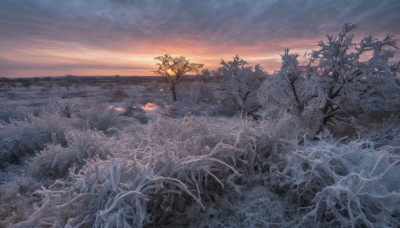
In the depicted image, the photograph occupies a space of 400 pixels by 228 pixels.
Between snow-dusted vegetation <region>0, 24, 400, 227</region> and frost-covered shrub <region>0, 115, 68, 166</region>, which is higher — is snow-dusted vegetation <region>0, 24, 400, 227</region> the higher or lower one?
the higher one

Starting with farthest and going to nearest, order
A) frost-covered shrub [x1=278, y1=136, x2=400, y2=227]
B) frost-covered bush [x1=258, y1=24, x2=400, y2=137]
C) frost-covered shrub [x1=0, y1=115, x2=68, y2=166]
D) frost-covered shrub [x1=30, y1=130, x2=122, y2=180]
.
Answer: frost-covered bush [x1=258, y1=24, x2=400, y2=137] → frost-covered shrub [x1=0, y1=115, x2=68, y2=166] → frost-covered shrub [x1=30, y1=130, x2=122, y2=180] → frost-covered shrub [x1=278, y1=136, x2=400, y2=227]

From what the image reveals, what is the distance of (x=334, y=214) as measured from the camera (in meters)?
2.20

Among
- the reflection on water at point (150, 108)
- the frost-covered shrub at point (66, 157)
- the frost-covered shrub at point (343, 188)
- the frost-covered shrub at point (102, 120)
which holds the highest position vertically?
the frost-covered shrub at point (343, 188)

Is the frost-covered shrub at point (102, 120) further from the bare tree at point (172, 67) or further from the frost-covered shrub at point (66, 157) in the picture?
the bare tree at point (172, 67)

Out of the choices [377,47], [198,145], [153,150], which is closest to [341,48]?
[377,47]

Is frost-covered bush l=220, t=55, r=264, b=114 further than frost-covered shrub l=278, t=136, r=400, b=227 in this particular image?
Yes

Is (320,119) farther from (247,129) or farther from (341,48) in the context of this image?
(247,129)

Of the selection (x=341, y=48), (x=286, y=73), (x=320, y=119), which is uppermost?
(x=341, y=48)

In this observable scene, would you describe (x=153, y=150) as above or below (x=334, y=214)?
above

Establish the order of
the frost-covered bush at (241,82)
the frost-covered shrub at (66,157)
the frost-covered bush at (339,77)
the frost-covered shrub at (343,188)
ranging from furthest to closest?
the frost-covered bush at (241,82) → the frost-covered bush at (339,77) → the frost-covered shrub at (66,157) → the frost-covered shrub at (343,188)

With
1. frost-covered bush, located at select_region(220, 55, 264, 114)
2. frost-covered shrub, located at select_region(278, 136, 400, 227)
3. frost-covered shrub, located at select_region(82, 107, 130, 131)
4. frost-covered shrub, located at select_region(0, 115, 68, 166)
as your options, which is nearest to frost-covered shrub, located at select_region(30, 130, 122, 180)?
frost-covered shrub, located at select_region(0, 115, 68, 166)

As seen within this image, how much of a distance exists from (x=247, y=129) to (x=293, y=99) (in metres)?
5.43

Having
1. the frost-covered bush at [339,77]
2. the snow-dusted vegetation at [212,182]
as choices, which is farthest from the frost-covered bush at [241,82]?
the snow-dusted vegetation at [212,182]

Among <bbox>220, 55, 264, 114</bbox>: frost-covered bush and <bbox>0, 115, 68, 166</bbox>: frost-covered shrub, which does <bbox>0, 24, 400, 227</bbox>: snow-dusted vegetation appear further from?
<bbox>220, 55, 264, 114</bbox>: frost-covered bush
